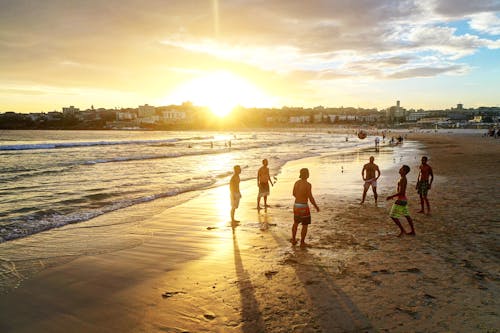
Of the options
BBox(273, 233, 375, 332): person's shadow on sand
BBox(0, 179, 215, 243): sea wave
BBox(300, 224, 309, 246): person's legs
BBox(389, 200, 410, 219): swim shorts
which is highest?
BBox(389, 200, 410, 219): swim shorts

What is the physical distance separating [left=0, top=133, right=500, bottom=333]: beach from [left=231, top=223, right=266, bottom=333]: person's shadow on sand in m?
0.02

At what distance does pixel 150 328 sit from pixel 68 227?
6638 millimetres

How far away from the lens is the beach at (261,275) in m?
4.37

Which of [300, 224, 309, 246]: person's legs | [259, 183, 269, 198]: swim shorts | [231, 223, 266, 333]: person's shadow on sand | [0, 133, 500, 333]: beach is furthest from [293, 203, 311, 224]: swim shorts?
[259, 183, 269, 198]: swim shorts

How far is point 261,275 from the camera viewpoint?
5746 mm

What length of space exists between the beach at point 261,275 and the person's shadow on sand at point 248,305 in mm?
24

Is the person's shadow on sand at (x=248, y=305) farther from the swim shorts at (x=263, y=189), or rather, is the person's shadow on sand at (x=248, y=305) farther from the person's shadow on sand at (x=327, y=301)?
the swim shorts at (x=263, y=189)

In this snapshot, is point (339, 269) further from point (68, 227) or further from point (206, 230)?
point (68, 227)

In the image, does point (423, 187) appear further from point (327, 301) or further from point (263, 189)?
point (327, 301)

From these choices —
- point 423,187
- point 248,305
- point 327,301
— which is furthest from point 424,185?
point 248,305

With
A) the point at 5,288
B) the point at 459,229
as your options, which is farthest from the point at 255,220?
the point at 5,288

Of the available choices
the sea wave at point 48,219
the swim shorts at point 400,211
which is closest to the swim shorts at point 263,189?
the swim shorts at point 400,211

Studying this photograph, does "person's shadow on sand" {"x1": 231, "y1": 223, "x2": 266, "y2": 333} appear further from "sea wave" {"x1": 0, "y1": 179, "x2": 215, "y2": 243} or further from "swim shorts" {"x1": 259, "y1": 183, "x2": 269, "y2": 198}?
"sea wave" {"x1": 0, "y1": 179, "x2": 215, "y2": 243}

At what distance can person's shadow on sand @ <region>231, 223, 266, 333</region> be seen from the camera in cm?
420
